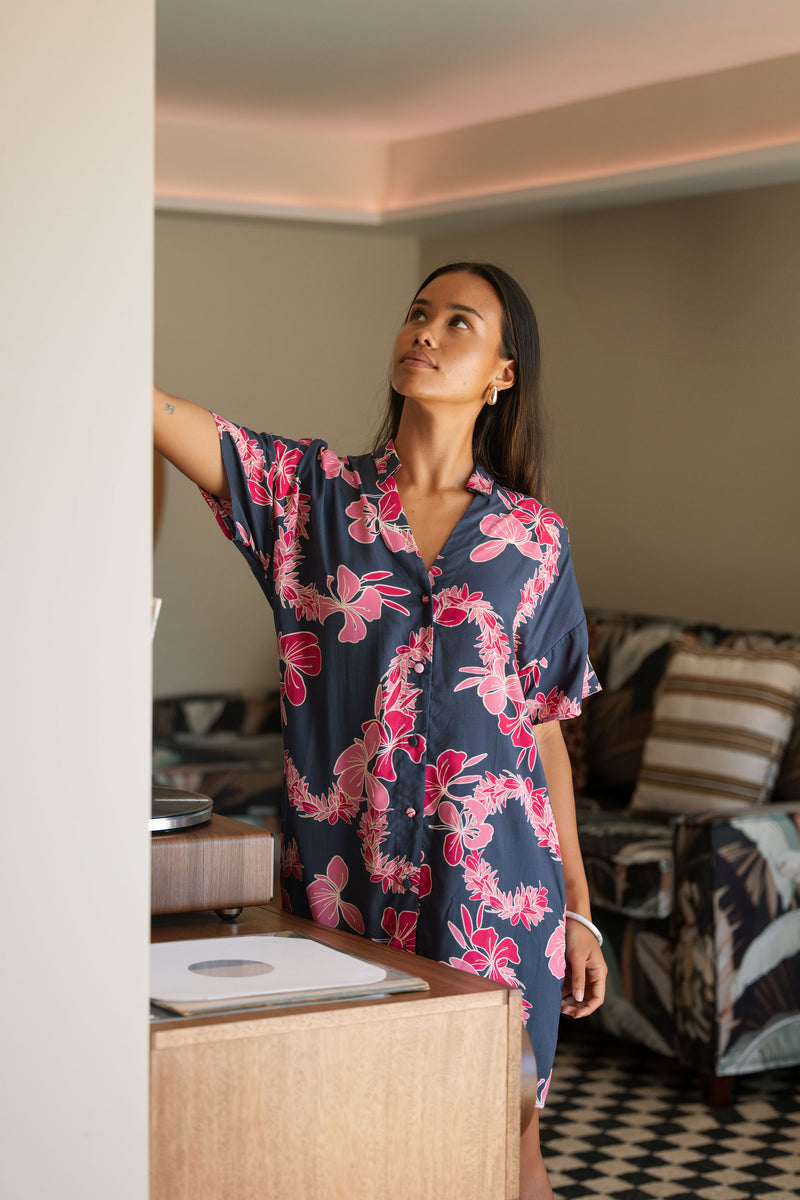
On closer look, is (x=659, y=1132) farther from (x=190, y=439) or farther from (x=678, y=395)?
(x=678, y=395)

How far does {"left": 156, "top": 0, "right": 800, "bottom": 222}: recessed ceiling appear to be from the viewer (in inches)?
155

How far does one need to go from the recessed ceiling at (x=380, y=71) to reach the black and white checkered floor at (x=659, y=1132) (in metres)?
2.47

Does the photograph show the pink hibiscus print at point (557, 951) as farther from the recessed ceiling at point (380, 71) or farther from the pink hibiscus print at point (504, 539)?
the recessed ceiling at point (380, 71)

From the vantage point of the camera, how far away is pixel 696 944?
10.8 feet

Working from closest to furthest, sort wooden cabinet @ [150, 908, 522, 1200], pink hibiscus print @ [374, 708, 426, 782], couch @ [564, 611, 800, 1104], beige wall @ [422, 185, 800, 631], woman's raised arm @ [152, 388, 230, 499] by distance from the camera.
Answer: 1. wooden cabinet @ [150, 908, 522, 1200]
2. woman's raised arm @ [152, 388, 230, 499]
3. pink hibiscus print @ [374, 708, 426, 782]
4. couch @ [564, 611, 800, 1104]
5. beige wall @ [422, 185, 800, 631]

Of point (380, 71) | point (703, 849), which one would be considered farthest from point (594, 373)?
point (703, 849)

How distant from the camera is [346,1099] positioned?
1.07 metres

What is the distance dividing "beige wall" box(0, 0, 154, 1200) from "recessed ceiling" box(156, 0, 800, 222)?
3.22 metres

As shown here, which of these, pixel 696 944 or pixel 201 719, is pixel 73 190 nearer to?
pixel 696 944

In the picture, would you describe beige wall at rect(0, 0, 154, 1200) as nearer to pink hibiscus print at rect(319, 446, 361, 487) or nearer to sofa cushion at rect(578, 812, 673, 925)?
pink hibiscus print at rect(319, 446, 361, 487)

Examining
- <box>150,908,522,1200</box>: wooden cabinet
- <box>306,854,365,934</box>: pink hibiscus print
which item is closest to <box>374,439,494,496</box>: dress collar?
<box>306,854,365,934</box>: pink hibiscus print

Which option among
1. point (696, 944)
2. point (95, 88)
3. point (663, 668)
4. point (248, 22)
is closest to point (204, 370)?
point (248, 22)

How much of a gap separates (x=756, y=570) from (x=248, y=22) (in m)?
2.22

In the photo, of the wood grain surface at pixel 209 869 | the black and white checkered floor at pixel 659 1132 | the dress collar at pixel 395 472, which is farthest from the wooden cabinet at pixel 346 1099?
the black and white checkered floor at pixel 659 1132
